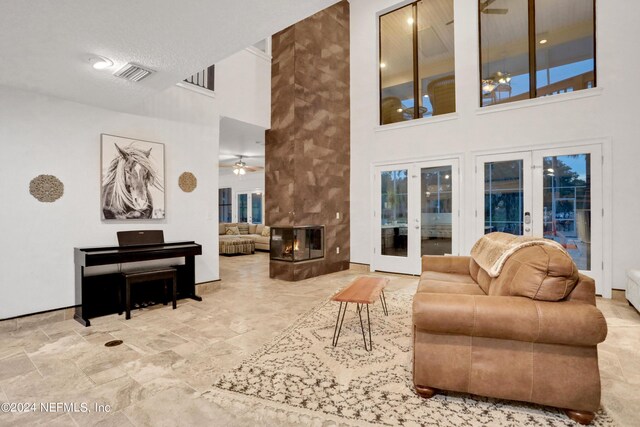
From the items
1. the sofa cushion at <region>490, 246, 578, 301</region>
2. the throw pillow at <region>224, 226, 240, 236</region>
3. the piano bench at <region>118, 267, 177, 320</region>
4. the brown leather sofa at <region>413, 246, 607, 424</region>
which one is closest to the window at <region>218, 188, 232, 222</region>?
the throw pillow at <region>224, 226, 240, 236</region>

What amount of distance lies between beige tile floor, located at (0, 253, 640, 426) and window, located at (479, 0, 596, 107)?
3.34m

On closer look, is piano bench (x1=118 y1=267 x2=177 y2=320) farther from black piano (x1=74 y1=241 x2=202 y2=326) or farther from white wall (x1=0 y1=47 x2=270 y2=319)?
white wall (x1=0 y1=47 x2=270 y2=319)

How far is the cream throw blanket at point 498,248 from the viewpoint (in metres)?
2.33

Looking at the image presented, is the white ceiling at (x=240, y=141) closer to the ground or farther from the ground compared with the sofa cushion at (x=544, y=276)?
farther from the ground

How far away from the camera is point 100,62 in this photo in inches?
113

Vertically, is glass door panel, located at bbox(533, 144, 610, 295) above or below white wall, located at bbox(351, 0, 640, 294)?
below

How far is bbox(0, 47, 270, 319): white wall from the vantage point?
3428 millimetres

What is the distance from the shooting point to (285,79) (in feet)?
19.4

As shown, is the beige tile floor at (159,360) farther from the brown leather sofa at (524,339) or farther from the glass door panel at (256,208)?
the glass door panel at (256,208)

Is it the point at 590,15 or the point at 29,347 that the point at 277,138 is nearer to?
the point at 29,347

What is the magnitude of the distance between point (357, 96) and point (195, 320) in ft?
17.7

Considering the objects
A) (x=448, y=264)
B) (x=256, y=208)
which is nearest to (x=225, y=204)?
(x=256, y=208)

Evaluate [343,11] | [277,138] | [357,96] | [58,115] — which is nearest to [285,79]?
[277,138]

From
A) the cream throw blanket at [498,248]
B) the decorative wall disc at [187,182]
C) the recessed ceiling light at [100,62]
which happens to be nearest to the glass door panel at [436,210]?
the cream throw blanket at [498,248]
